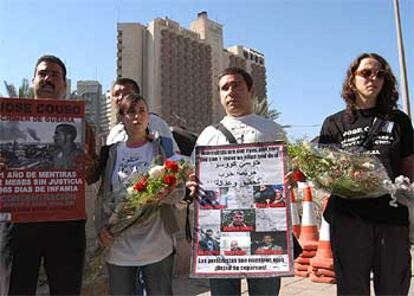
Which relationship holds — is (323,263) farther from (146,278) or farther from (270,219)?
(146,278)

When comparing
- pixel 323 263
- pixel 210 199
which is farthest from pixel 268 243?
pixel 323 263

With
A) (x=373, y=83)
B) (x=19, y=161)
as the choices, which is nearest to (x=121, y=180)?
(x=19, y=161)

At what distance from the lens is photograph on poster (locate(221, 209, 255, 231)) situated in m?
2.93

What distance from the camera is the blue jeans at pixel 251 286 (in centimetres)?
289

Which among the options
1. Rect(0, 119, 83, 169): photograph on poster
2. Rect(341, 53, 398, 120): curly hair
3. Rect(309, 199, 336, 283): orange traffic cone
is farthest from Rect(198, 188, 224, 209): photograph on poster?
Rect(309, 199, 336, 283): orange traffic cone

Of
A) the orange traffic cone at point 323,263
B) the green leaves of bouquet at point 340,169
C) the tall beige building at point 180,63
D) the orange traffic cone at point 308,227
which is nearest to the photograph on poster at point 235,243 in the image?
the green leaves of bouquet at point 340,169

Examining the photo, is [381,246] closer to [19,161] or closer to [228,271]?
[228,271]

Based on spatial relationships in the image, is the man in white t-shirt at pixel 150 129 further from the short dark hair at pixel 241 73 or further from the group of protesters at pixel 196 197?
the short dark hair at pixel 241 73

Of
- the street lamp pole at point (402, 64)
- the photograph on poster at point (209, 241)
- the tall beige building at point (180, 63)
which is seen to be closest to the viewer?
the photograph on poster at point (209, 241)

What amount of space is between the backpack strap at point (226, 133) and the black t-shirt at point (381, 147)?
0.66 metres

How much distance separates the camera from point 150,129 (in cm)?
338

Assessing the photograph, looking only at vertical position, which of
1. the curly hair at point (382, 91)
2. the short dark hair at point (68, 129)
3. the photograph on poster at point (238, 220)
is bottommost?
the photograph on poster at point (238, 220)

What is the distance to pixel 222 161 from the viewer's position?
3.02 metres

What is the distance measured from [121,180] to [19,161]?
2.14 ft
